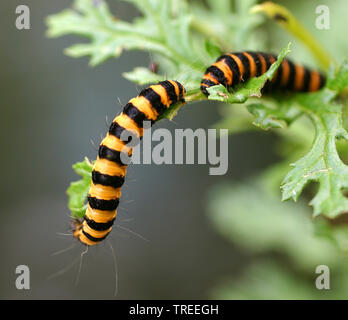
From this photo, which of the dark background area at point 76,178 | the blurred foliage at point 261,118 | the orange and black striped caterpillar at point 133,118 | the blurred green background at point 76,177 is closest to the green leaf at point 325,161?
the blurred foliage at point 261,118

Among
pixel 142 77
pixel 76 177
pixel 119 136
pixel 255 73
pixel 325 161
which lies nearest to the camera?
pixel 325 161

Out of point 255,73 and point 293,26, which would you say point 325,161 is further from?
point 293,26

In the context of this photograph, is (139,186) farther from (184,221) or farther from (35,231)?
(35,231)

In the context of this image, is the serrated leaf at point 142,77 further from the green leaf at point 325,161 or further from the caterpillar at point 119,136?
the green leaf at point 325,161

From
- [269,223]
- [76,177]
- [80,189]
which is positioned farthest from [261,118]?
[76,177]

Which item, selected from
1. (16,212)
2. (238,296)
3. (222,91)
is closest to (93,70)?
(16,212)

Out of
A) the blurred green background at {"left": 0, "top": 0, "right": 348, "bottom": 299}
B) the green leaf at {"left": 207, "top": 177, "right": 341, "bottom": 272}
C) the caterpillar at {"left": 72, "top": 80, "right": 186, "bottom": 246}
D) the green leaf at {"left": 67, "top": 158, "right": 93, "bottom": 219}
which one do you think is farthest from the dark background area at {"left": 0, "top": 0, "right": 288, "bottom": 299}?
the caterpillar at {"left": 72, "top": 80, "right": 186, "bottom": 246}
